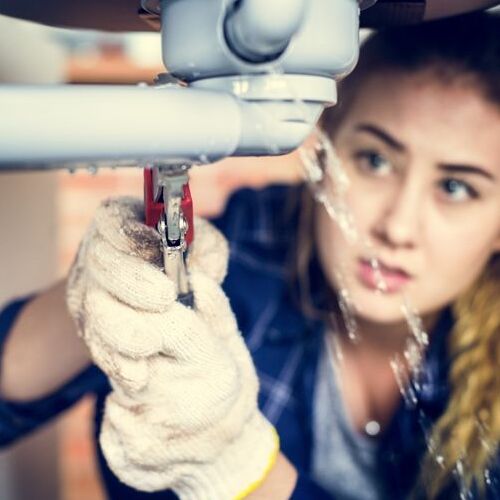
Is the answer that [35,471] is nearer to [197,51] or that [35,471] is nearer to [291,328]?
[291,328]

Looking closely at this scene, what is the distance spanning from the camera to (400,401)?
0.64 m

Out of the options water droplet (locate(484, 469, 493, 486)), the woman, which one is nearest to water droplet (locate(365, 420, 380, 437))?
the woman

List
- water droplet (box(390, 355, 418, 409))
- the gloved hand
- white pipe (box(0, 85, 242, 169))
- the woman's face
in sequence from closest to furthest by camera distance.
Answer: white pipe (box(0, 85, 242, 169)), the gloved hand, the woman's face, water droplet (box(390, 355, 418, 409))

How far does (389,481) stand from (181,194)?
42 cm

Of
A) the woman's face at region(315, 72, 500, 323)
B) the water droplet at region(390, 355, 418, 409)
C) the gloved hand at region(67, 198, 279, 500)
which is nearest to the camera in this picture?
the gloved hand at region(67, 198, 279, 500)

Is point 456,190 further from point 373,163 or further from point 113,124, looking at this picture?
point 113,124

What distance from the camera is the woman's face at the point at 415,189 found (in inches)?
20.6

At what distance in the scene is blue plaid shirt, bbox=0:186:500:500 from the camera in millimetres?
579

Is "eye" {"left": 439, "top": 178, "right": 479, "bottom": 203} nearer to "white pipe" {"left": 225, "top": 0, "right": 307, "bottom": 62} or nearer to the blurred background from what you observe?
the blurred background

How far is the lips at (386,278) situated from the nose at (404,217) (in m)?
0.02

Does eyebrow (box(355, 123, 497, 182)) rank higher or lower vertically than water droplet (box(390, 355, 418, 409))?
higher

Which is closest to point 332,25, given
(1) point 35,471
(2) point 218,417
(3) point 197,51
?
(3) point 197,51

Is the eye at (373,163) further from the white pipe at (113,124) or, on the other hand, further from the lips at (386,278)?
the white pipe at (113,124)

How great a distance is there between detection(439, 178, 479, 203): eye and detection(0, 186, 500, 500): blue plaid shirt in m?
0.14
